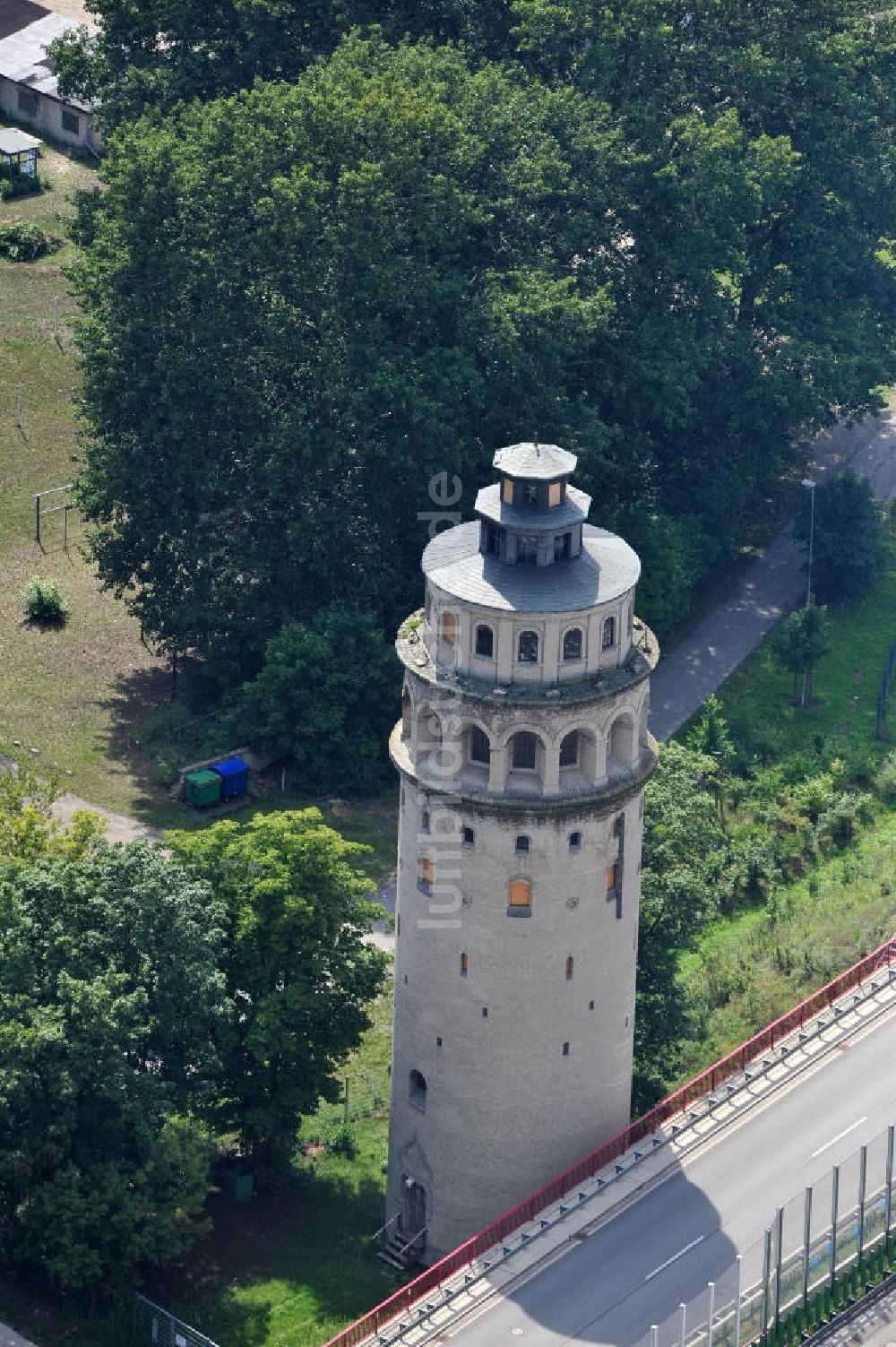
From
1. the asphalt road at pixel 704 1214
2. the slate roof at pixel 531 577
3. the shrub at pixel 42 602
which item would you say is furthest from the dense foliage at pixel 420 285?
Answer: the slate roof at pixel 531 577

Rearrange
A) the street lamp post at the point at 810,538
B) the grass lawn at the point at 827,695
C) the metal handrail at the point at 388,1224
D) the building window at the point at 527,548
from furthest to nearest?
1. the street lamp post at the point at 810,538
2. the grass lawn at the point at 827,695
3. the metal handrail at the point at 388,1224
4. the building window at the point at 527,548

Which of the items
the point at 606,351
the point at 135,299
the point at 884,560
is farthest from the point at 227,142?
the point at 884,560

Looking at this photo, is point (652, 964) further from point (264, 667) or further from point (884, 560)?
point (884, 560)

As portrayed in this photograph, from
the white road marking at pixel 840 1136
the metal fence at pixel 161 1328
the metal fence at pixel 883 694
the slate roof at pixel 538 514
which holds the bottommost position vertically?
the metal fence at pixel 883 694

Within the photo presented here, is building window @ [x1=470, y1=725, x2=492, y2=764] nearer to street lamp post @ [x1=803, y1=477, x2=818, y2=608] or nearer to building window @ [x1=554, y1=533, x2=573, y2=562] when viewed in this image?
building window @ [x1=554, y1=533, x2=573, y2=562]

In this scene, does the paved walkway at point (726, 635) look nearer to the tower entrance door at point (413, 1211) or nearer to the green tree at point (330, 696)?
the green tree at point (330, 696)

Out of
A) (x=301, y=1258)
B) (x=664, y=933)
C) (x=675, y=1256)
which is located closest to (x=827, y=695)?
(x=664, y=933)
